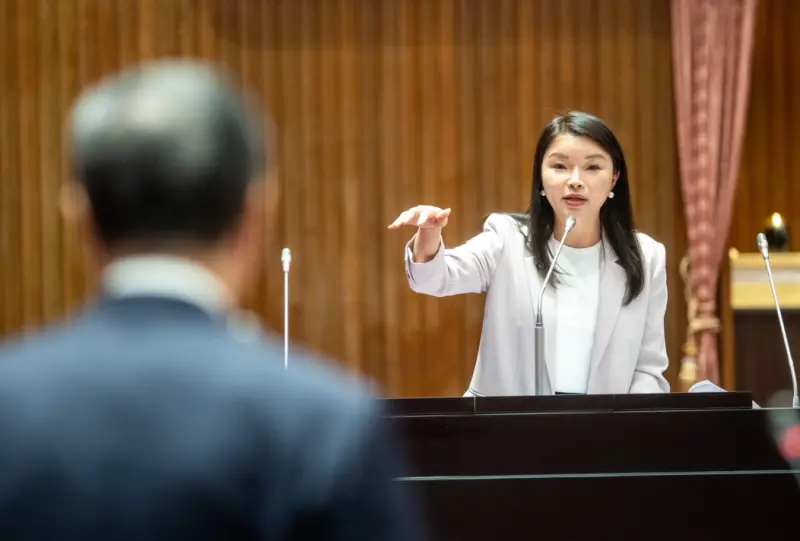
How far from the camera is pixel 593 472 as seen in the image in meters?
2.40

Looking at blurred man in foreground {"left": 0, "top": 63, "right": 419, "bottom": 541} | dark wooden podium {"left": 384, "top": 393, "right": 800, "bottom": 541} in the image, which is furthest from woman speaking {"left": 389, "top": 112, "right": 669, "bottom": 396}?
blurred man in foreground {"left": 0, "top": 63, "right": 419, "bottom": 541}

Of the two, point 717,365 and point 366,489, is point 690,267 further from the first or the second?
point 366,489

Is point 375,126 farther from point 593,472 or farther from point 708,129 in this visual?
point 593,472

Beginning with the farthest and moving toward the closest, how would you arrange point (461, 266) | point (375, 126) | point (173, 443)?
point (375, 126)
point (461, 266)
point (173, 443)

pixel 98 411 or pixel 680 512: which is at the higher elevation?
pixel 98 411

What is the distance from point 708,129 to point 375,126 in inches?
61.8

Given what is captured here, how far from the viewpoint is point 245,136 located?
86cm

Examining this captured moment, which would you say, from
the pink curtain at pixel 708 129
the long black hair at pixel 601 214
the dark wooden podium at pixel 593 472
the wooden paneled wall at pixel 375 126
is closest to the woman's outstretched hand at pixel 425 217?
the long black hair at pixel 601 214

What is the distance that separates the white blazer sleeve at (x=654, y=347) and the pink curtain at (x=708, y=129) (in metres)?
1.93

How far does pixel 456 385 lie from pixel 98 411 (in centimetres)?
449

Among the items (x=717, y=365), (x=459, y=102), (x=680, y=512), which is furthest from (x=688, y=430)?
(x=459, y=102)

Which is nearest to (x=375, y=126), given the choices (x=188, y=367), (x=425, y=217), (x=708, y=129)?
(x=708, y=129)

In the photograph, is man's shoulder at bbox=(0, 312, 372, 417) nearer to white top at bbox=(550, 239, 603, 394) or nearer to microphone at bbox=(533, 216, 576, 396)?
microphone at bbox=(533, 216, 576, 396)

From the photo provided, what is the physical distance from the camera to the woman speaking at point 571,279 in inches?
120
